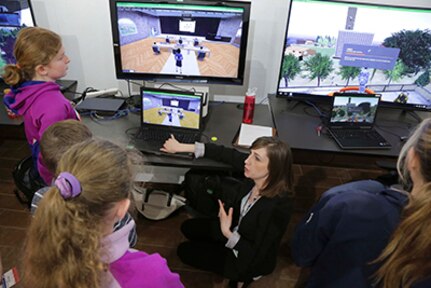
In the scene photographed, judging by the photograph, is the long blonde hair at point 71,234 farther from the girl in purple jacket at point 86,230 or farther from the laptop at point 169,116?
the laptop at point 169,116

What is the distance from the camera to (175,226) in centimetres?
223

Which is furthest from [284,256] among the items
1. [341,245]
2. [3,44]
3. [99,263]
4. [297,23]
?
[3,44]

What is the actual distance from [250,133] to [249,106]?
0.64 feet

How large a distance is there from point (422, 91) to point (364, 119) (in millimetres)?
426

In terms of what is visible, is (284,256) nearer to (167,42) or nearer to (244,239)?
(244,239)

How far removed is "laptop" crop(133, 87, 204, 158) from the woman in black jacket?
11 cm

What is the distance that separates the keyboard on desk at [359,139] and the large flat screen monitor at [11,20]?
192cm

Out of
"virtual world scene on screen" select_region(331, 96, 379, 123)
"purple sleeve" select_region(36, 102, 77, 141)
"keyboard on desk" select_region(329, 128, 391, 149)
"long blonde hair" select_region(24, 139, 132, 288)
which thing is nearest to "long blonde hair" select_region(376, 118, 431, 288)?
"long blonde hair" select_region(24, 139, 132, 288)

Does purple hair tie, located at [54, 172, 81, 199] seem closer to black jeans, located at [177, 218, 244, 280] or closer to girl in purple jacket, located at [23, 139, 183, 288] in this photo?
girl in purple jacket, located at [23, 139, 183, 288]

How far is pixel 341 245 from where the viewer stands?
3.41ft

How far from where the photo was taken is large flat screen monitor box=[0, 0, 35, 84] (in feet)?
6.44

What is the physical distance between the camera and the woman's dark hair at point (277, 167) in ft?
4.66

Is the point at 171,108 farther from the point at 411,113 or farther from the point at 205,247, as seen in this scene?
the point at 411,113

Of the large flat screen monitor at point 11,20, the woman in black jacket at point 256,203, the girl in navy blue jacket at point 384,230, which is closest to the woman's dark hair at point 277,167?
the woman in black jacket at point 256,203
